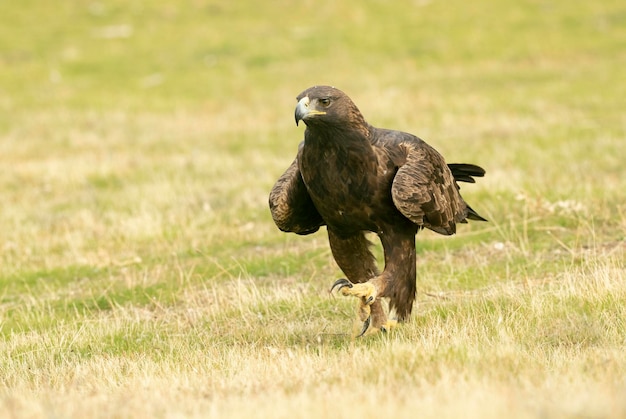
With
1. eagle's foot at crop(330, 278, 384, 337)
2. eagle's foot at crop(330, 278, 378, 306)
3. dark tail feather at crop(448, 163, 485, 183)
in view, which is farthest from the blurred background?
eagle's foot at crop(330, 278, 378, 306)

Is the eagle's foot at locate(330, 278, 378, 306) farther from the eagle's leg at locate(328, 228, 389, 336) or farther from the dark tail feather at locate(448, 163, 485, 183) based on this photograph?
the dark tail feather at locate(448, 163, 485, 183)

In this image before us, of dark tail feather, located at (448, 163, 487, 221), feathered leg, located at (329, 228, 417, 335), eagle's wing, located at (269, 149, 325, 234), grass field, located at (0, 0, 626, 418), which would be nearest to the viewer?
grass field, located at (0, 0, 626, 418)

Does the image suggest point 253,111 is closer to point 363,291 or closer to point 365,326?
point 365,326

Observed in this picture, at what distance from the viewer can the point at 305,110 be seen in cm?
686

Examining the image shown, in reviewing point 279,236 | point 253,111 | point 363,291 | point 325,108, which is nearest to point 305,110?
point 325,108

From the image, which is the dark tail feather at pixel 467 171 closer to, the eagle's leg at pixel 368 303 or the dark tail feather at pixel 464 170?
the dark tail feather at pixel 464 170

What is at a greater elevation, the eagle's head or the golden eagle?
the eagle's head

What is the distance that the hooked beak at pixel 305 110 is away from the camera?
6.81m

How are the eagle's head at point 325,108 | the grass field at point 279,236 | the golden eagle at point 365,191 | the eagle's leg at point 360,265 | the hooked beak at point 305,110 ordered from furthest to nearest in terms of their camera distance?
the eagle's leg at point 360,265 < the golden eagle at point 365,191 < the eagle's head at point 325,108 < the hooked beak at point 305,110 < the grass field at point 279,236

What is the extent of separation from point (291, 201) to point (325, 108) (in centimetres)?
116

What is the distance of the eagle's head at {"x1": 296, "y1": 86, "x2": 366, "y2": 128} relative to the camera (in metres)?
6.91

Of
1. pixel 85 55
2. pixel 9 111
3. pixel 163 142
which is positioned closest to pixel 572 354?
pixel 163 142

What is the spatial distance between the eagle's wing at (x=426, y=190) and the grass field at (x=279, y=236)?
78cm

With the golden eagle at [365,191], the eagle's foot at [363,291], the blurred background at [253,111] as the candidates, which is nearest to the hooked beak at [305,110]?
the golden eagle at [365,191]
